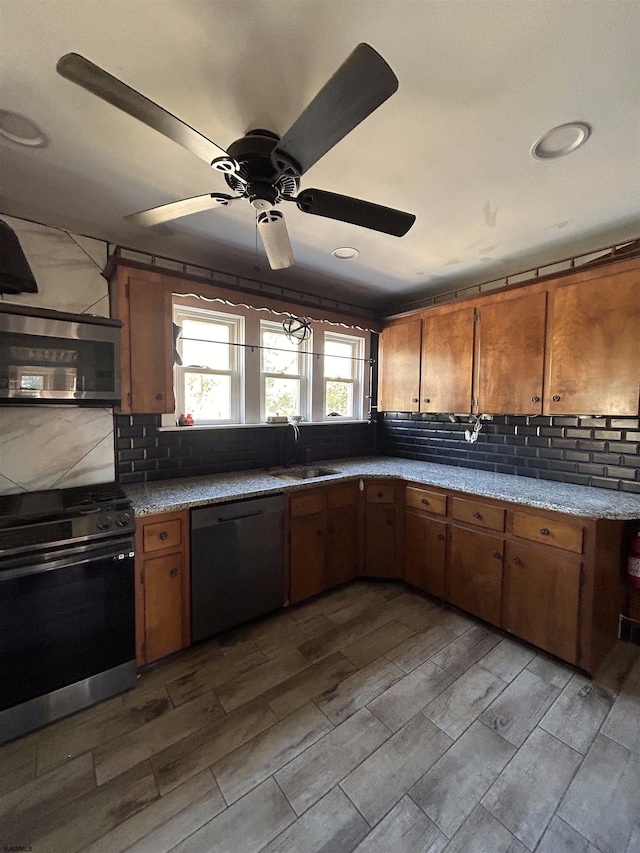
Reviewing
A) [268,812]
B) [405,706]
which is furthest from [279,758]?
[405,706]

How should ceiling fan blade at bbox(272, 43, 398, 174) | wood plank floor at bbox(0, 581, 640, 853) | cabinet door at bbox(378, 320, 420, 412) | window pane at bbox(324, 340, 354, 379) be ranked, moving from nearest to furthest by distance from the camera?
ceiling fan blade at bbox(272, 43, 398, 174), wood plank floor at bbox(0, 581, 640, 853), cabinet door at bbox(378, 320, 420, 412), window pane at bbox(324, 340, 354, 379)

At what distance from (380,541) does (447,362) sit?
1602 mm


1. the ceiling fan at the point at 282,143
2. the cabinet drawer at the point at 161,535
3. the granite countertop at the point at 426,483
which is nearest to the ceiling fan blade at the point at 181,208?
the ceiling fan at the point at 282,143

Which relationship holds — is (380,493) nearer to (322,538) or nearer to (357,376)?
(322,538)

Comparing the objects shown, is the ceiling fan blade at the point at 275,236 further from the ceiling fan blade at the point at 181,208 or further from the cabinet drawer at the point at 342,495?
the cabinet drawer at the point at 342,495

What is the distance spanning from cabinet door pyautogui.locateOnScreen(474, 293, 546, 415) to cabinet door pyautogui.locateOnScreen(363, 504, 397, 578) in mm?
1123

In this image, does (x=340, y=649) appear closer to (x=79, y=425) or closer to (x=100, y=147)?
(x=79, y=425)

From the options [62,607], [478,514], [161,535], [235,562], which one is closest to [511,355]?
[478,514]

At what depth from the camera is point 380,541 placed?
2.90 m

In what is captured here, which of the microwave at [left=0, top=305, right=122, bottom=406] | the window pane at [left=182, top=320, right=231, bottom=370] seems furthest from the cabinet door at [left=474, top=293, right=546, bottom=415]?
the microwave at [left=0, top=305, right=122, bottom=406]

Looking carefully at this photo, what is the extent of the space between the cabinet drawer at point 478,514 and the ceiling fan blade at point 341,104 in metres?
2.15

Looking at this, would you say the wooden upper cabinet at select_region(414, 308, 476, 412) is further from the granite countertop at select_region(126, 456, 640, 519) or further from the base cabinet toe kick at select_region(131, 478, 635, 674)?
the base cabinet toe kick at select_region(131, 478, 635, 674)

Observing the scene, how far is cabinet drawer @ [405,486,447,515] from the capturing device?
8.43 feet

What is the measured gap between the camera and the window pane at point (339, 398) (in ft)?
11.6
